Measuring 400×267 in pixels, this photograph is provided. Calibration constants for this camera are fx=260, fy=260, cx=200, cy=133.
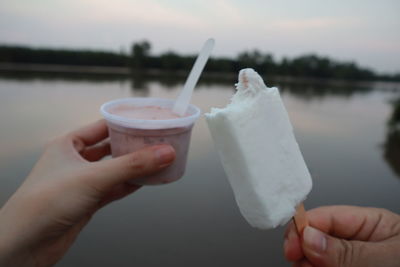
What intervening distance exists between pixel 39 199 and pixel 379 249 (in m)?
1.62

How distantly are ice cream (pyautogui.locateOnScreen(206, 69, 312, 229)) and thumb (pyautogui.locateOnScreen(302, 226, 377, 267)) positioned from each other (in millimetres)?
224

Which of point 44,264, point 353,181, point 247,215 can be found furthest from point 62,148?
point 353,181

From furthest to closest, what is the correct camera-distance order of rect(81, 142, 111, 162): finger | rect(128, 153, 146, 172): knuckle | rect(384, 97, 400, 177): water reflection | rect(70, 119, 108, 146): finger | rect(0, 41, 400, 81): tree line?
rect(0, 41, 400, 81): tree line
rect(384, 97, 400, 177): water reflection
rect(81, 142, 111, 162): finger
rect(70, 119, 108, 146): finger
rect(128, 153, 146, 172): knuckle

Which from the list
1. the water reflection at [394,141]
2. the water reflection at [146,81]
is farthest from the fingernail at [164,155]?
the water reflection at [146,81]

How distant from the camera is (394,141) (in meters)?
9.48

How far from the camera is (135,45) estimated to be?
38438mm

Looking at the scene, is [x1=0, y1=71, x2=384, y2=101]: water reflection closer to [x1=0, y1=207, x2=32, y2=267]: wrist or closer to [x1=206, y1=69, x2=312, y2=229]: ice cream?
[x1=0, y1=207, x2=32, y2=267]: wrist

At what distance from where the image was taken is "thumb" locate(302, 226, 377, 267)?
1.19m

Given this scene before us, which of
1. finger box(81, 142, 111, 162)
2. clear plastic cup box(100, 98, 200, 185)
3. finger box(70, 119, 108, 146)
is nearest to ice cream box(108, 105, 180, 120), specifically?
clear plastic cup box(100, 98, 200, 185)

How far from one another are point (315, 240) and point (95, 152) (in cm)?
166

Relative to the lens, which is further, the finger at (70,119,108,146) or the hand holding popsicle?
the finger at (70,119,108,146)

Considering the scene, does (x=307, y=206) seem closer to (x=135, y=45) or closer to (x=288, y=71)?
(x=288, y=71)

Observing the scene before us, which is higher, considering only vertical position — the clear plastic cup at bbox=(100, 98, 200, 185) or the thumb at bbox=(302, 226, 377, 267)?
the clear plastic cup at bbox=(100, 98, 200, 185)

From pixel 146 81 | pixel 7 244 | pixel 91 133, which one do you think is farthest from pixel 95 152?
pixel 146 81
